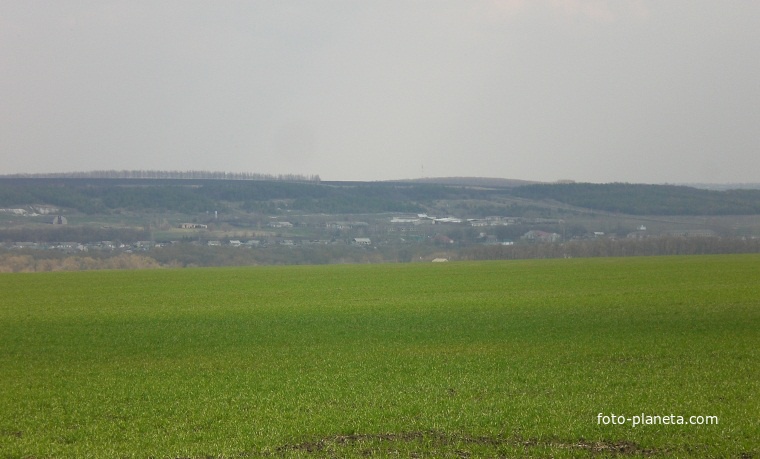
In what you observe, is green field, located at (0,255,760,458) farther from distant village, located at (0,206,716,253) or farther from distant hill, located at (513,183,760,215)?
distant hill, located at (513,183,760,215)

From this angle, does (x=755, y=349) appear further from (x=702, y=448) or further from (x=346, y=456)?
(x=346, y=456)

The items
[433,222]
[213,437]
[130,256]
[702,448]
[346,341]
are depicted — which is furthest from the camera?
[433,222]

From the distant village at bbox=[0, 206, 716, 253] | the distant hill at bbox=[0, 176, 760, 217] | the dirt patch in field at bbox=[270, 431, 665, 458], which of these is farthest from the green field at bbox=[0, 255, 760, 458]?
the distant hill at bbox=[0, 176, 760, 217]

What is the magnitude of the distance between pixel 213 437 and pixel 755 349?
15.9 metres

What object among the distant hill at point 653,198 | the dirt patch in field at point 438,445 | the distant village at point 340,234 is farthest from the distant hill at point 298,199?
the dirt patch in field at point 438,445

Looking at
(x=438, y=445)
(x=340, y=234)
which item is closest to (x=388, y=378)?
(x=438, y=445)

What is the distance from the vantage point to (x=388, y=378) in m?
21.0

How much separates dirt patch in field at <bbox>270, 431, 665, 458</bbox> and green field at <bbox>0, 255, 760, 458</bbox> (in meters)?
0.04

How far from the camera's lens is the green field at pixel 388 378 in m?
14.6

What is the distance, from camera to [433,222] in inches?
7111

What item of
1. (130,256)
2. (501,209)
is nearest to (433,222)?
(501,209)

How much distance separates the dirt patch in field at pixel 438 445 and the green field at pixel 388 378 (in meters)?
0.04

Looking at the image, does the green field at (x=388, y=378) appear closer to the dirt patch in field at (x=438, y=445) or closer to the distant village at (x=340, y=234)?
the dirt patch in field at (x=438, y=445)

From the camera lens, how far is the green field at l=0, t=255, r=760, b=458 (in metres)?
14.6
